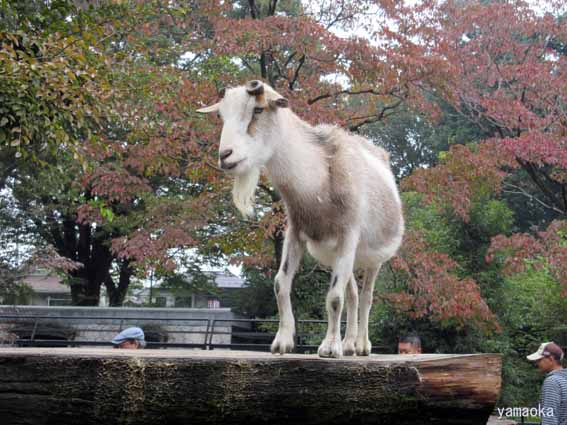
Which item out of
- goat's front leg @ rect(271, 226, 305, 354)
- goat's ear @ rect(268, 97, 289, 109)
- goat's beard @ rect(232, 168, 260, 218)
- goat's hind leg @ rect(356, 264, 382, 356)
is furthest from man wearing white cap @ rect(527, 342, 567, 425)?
goat's ear @ rect(268, 97, 289, 109)

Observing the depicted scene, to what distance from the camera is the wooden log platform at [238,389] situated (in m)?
3.57

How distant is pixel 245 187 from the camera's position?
395cm

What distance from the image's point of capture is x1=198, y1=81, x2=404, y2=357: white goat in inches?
147

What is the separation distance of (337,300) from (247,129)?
1126 mm

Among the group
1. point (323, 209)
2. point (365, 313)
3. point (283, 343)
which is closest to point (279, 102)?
point (323, 209)

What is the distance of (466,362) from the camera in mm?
3879

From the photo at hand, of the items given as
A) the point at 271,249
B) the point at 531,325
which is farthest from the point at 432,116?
the point at 531,325

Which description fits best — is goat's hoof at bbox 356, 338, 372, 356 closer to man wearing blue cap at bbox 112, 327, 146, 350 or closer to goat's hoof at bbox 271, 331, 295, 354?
goat's hoof at bbox 271, 331, 295, 354

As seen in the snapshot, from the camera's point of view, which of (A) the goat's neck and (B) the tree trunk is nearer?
(A) the goat's neck

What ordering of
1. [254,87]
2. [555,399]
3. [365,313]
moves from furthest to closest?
[555,399]
[365,313]
[254,87]

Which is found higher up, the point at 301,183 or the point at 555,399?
the point at 301,183

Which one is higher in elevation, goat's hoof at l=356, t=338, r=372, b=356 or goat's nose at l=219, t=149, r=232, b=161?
goat's nose at l=219, t=149, r=232, b=161

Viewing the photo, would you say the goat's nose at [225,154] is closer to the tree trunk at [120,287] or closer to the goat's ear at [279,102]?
the goat's ear at [279,102]

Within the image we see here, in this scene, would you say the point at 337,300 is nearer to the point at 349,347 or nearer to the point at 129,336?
the point at 349,347
